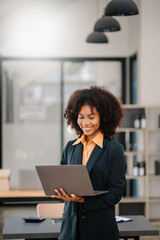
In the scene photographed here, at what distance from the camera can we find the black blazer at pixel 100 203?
2.67 m

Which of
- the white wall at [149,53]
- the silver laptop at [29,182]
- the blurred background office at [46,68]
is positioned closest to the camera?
the silver laptop at [29,182]

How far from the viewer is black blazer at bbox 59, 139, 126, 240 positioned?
2673mm

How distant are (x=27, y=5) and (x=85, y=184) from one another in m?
6.88

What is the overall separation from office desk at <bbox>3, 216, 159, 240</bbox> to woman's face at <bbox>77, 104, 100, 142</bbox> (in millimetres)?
1048

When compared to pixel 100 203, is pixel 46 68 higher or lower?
higher

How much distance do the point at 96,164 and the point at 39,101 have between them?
653 cm

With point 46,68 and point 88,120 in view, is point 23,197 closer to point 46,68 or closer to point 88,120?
point 88,120

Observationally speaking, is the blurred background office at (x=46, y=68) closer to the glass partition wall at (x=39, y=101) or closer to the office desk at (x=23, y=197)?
the glass partition wall at (x=39, y=101)

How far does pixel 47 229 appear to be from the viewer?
142 inches

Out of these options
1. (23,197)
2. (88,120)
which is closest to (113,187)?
(88,120)

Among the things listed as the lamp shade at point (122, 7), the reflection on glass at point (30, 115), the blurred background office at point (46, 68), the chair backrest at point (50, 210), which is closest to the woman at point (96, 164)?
the chair backrest at point (50, 210)

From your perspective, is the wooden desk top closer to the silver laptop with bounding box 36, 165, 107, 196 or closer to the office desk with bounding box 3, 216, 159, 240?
the office desk with bounding box 3, 216, 159, 240

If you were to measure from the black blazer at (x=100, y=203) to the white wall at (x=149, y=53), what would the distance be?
17.4 ft

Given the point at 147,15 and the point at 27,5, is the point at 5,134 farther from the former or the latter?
the point at 147,15
